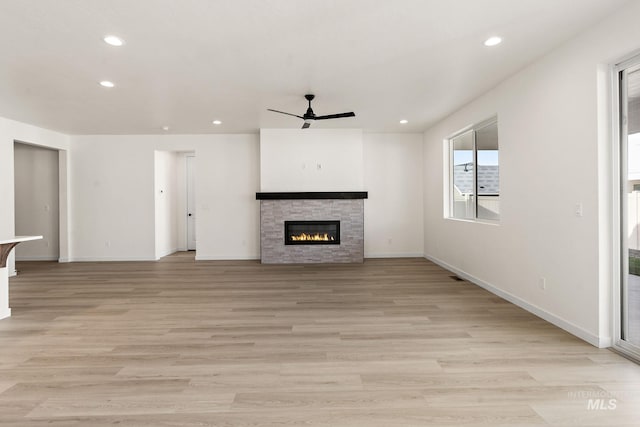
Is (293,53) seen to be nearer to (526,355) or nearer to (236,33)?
(236,33)

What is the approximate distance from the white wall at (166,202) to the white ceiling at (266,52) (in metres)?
2.30

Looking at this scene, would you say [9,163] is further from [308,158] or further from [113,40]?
[308,158]

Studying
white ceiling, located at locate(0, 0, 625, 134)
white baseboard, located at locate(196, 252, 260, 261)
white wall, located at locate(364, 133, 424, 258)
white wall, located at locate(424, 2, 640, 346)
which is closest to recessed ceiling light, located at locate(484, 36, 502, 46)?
white ceiling, located at locate(0, 0, 625, 134)

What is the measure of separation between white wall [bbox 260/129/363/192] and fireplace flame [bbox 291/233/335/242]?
945mm

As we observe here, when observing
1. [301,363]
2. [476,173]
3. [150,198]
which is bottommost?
[301,363]

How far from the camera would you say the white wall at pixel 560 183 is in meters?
2.74

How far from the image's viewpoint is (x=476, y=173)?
5.18 m

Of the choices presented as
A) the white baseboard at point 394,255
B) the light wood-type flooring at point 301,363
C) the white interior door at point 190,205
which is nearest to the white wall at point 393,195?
the white baseboard at point 394,255

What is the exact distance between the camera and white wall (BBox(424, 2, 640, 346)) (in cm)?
274

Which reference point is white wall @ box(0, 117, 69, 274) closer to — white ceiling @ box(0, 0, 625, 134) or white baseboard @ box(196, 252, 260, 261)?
white ceiling @ box(0, 0, 625, 134)

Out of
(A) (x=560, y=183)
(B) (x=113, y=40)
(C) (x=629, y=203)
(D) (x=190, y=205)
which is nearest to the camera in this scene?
(C) (x=629, y=203)

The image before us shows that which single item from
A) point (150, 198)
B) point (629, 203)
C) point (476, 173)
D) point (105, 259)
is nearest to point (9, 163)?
point (150, 198)

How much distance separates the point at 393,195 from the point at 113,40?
18.8 feet

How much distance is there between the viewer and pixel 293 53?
132 inches
